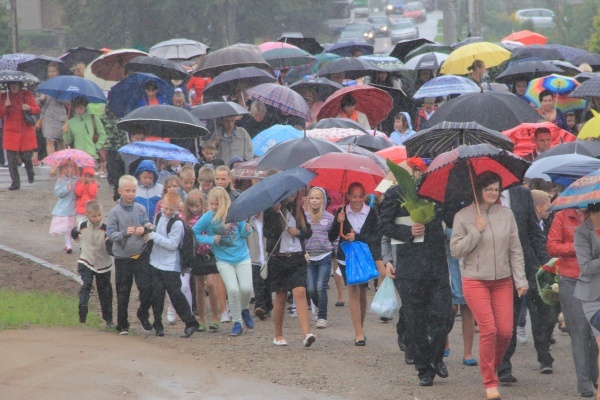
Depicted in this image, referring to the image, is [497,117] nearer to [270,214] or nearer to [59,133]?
[270,214]

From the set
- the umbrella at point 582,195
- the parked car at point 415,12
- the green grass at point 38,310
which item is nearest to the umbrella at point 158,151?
the green grass at point 38,310

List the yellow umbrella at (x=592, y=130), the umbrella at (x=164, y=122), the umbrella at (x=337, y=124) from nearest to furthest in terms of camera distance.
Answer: the yellow umbrella at (x=592, y=130) < the umbrella at (x=164, y=122) < the umbrella at (x=337, y=124)

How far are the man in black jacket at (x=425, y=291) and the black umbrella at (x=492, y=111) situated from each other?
3584mm

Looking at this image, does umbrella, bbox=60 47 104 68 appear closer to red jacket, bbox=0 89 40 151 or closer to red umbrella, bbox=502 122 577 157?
red jacket, bbox=0 89 40 151

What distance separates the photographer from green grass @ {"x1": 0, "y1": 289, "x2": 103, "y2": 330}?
1175 centimetres

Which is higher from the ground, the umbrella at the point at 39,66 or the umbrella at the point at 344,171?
the umbrella at the point at 344,171

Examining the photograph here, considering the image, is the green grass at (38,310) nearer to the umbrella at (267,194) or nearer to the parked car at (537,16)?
the umbrella at (267,194)

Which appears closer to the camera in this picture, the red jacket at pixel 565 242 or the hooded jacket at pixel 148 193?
the red jacket at pixel 565 242

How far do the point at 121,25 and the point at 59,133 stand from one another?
110 ft

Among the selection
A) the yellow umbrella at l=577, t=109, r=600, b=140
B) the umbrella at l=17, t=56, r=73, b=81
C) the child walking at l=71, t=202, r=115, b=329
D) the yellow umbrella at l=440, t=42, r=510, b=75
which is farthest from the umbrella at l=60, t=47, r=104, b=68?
the yellow umbrella at l=577, t=109, r=600, b=140

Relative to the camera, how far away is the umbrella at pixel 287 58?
75.0 ft

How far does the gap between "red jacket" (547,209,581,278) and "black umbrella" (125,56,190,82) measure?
12.0 metres

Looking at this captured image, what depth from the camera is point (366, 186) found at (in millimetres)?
11820

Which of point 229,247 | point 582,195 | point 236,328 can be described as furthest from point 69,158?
point 582,195
